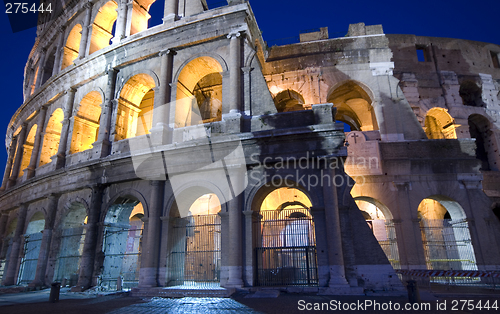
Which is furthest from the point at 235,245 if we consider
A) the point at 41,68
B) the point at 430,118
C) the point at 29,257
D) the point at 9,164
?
the point at 41,68

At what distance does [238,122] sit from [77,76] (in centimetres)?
795

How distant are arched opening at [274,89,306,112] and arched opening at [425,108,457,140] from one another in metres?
5.67

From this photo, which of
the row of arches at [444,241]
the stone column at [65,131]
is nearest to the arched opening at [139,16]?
the stone column at [65,131]

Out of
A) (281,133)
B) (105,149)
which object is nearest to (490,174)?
(281,133)

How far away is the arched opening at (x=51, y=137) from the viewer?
1404 centimetres

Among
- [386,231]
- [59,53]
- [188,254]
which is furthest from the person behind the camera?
[59,53]

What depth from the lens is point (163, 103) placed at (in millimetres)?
10562

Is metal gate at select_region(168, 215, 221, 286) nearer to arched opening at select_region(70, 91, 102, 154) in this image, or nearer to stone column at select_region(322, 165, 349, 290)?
stone column at select_region(322, 165, 349, 290)

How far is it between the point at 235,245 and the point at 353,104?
9940 mm

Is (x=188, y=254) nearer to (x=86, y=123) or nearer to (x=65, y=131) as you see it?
(x=86, y=123)

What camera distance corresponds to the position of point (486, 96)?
14297mm

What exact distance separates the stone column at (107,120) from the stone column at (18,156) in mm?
7076

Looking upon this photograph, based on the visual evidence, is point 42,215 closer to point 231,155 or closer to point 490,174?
point 231,155

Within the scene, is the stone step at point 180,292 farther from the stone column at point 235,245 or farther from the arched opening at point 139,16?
the arched opening at point 139,16
